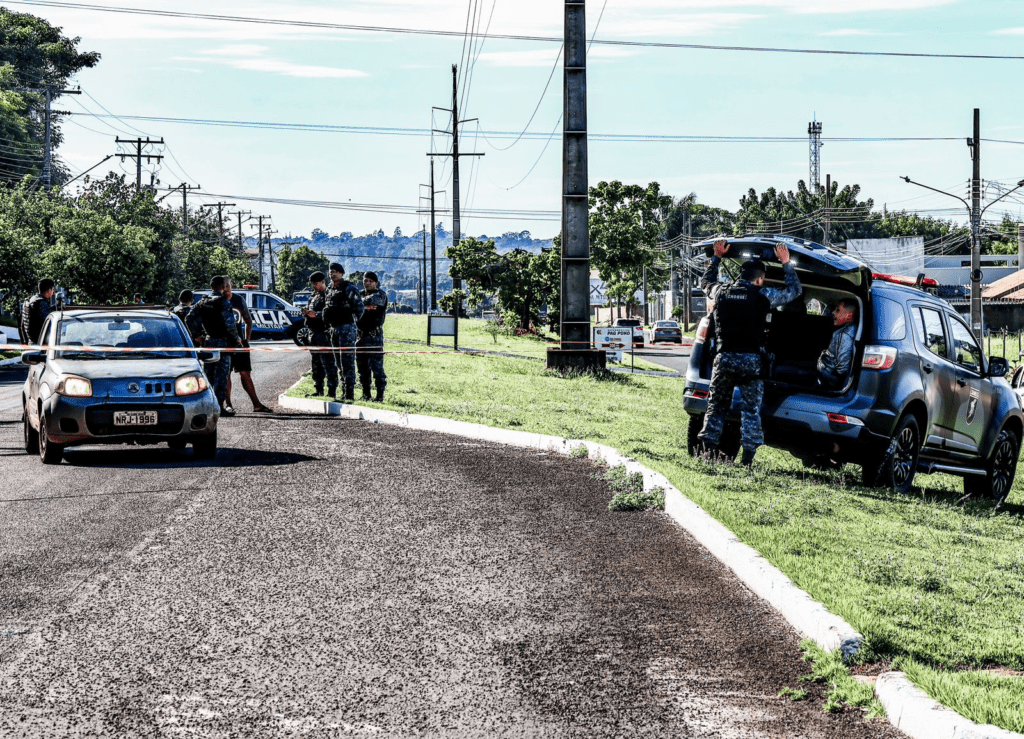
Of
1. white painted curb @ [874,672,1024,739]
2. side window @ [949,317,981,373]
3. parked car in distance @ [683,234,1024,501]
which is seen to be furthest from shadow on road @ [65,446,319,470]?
white painted curb @ [874,672,1024,739]

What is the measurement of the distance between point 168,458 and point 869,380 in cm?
709

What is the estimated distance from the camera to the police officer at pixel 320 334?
1805cm

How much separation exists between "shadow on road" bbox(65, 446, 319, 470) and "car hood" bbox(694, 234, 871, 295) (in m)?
4.77

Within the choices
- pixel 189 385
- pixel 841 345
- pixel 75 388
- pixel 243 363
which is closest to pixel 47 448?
pixel 75 388

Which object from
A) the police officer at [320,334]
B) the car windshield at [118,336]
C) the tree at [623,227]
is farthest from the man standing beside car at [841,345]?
the tree at [623,227]

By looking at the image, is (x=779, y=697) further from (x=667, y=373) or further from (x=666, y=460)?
(x=667, y=373)

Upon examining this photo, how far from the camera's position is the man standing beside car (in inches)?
408

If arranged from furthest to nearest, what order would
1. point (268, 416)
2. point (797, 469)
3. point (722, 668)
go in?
point (268, 416) < point (797, 469) < point (722, 668)

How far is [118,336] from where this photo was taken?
13289mm

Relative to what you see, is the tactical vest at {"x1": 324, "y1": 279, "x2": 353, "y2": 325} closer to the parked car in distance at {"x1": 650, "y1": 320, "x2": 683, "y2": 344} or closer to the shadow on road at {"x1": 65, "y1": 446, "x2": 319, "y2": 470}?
the shadow on road at {"x1": 65, "y1": 446, "x2": 319, "y2": 470}

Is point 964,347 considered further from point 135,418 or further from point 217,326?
point 217,326

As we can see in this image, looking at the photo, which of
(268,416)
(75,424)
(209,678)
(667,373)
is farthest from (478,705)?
(667,373)

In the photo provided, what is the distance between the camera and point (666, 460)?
11523 millimetres

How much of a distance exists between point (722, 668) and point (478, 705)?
120cm
